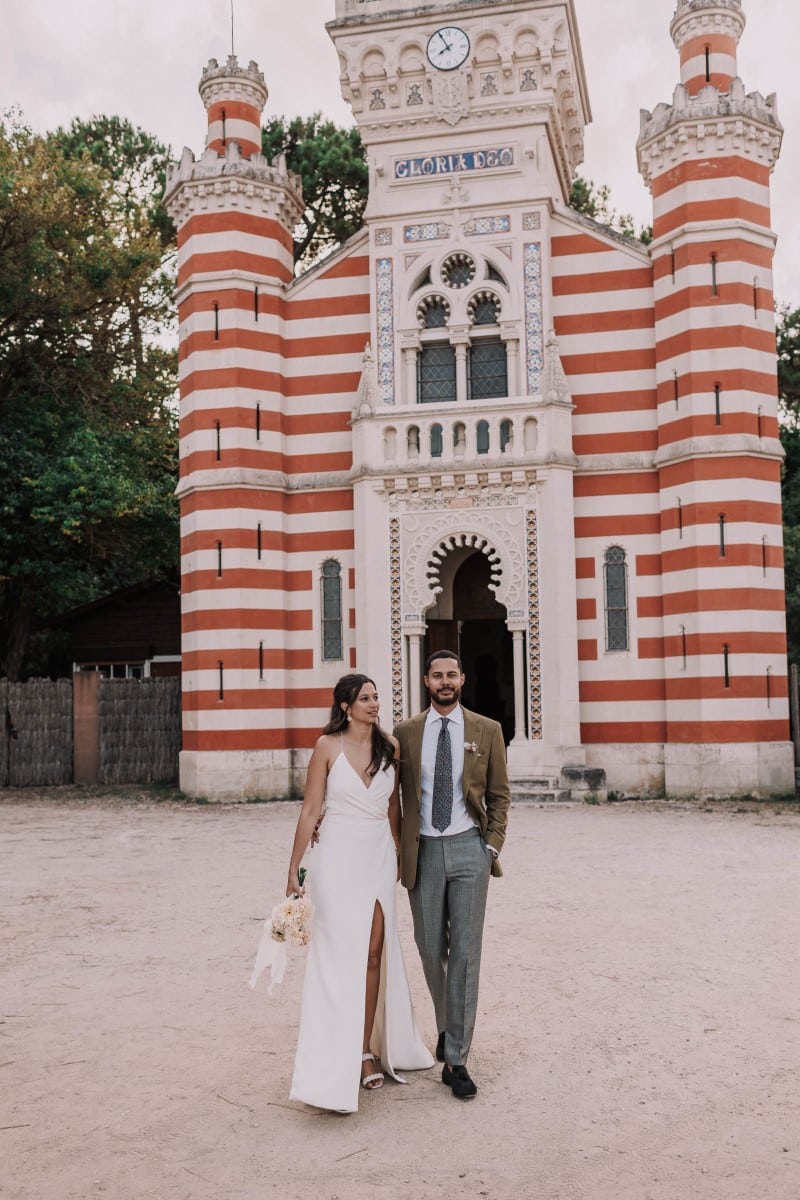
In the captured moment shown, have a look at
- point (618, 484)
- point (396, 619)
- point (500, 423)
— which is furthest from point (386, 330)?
point (396, 619)

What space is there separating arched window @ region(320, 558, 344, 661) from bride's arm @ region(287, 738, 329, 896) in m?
13.9

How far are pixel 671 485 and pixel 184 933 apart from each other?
11809 mm

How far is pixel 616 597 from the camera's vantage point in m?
18.3

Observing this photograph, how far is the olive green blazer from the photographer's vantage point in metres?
5.51

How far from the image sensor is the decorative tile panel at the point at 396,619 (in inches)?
722

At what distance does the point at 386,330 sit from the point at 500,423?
8.40ft

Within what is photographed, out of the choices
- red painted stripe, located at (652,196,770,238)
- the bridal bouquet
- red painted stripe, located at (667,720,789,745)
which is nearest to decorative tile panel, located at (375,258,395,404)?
red painted stripe, located at (652,196,770,238)

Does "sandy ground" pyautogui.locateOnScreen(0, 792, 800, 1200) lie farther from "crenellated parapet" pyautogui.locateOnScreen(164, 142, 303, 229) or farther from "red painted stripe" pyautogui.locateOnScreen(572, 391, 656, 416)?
"crenellated parapet" pyautogui.locateOnScreen(164, 142, 303, 229)

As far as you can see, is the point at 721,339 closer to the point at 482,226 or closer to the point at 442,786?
the point at 482,226

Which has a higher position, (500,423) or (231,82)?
(231,82)

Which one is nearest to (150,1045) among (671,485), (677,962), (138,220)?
(677,962)

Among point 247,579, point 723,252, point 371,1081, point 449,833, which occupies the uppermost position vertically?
point 723,252

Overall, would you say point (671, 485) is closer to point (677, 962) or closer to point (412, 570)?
point (412, 570)

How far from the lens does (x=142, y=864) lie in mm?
12227
